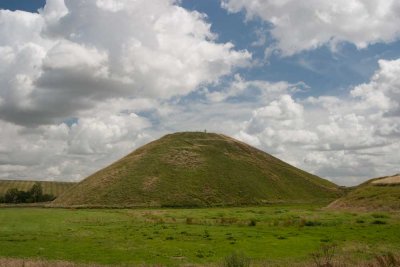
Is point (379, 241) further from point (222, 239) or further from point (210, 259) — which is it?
point (210, 259)

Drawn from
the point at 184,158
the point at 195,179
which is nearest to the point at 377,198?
the point at 195,179

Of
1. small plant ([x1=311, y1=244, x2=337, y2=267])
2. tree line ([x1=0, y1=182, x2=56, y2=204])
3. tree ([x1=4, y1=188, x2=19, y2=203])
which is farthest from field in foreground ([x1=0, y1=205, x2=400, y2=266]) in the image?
tree line ([x1=0, y1=182, x2=56, y2=204])

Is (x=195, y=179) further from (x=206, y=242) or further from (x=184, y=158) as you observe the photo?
(x=206, y=242)

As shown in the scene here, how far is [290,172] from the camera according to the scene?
6265 inches

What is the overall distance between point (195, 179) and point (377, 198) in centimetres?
6546

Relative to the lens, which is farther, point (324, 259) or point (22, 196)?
point (22, 196)

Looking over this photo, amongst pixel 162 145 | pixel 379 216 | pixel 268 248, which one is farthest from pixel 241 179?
pixel 268 248

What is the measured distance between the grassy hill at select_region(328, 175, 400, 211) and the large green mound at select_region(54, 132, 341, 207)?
125ft

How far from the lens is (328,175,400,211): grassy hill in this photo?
74500 mm

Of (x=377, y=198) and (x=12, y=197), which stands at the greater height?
(x=12, y=197)

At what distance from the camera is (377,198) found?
263 ft

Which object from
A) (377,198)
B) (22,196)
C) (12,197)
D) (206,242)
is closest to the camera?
(206,242)

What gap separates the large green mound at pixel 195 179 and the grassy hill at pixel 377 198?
125ft

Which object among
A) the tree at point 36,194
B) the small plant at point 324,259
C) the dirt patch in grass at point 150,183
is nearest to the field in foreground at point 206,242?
the small plant at point 324,259
